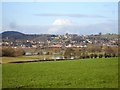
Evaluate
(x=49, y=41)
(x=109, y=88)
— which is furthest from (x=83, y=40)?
(x=109, y=88)

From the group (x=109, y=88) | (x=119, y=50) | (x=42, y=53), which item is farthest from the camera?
(x=119, y=50)

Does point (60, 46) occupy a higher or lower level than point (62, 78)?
higher

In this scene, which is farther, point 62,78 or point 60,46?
point 60,46

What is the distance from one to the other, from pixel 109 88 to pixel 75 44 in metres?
67.1

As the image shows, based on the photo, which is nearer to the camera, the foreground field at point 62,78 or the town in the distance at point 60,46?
the foreground field at point 62,78

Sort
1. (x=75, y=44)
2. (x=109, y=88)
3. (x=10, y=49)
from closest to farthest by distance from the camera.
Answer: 1. (x=109, y=88)
2. (x=10, y=49)
3. (x=75, y=44)

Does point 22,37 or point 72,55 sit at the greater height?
point 22,37

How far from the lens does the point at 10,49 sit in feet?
153

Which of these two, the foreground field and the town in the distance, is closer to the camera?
the foreground field

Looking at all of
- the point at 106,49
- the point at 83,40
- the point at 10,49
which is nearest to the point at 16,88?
the point at 10,49

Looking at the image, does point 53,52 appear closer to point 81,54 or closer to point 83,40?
point 81,54

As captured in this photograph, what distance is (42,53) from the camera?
61500mm

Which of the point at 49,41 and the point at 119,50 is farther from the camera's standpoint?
the point at 49,41

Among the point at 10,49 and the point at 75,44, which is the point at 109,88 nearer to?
the point at 10,49
